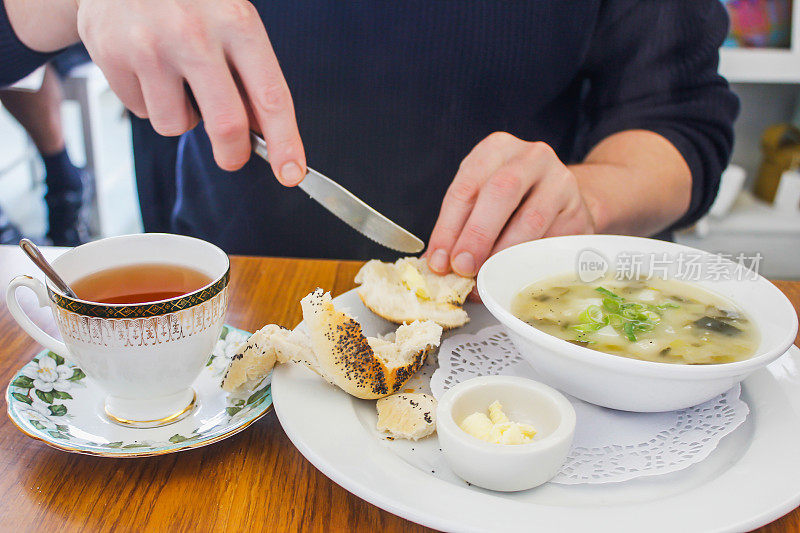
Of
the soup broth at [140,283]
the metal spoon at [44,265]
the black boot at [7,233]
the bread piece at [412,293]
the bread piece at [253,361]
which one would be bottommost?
the black boot at [7,233]

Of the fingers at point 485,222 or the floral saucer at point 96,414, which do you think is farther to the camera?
the fingers at point 485,222

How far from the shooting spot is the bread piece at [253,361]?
101 centimetres

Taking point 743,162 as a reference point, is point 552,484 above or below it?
above

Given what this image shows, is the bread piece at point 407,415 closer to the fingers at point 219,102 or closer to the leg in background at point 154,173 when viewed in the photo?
the fingers at point 219,102

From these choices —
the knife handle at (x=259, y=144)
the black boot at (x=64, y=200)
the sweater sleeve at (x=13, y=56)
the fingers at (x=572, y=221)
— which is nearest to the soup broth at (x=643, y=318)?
the fingers at (x=572, y=221)

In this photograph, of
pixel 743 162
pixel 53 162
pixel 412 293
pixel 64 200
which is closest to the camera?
A: pixel 412 293

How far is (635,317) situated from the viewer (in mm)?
1139

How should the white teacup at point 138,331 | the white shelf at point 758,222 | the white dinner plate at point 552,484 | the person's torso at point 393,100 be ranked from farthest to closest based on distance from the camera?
the white shelf at point 758,222
the person's torso at point 393,100
the white teacup at point 138,331
the white dinner plate at point 552,484

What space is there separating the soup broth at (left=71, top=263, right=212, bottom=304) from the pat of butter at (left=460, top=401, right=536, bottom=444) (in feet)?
1.56

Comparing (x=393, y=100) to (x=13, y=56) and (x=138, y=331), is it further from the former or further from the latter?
(x=138, y=331)

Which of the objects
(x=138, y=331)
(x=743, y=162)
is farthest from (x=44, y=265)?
(x=743, y=162)

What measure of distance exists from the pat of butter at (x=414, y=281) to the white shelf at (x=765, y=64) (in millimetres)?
2854

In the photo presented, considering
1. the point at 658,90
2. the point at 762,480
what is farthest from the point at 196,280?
the point at 658,90

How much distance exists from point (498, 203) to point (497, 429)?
0.58 m
